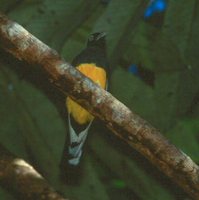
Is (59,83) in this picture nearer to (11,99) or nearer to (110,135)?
(11,99)

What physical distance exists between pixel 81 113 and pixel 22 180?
0.88 meters

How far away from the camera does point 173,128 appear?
11.4 ft

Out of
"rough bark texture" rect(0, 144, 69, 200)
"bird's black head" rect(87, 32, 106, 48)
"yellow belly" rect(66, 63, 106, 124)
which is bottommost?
"rough bark texture" rect(0, 144, 69, 200)

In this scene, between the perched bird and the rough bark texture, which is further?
the perched bird

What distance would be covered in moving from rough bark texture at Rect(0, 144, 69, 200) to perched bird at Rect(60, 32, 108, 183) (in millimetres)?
305

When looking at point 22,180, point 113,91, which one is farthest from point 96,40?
point 22,180

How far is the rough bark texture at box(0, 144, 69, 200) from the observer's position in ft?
9.29

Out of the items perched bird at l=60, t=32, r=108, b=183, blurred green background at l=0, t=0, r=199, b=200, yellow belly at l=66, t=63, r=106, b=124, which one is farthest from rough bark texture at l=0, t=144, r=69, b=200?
yellow belly at l=66, t=63, r=106, b=124

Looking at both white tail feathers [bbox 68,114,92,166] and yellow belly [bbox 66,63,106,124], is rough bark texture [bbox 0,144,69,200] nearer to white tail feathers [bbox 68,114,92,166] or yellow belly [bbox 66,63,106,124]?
white tail feathers [bbox 68,114,92,166]

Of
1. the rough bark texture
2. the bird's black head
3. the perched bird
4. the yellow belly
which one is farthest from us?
the bird's black head

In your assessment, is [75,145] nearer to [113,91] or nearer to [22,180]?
[113,91]

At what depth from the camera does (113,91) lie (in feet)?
12.0

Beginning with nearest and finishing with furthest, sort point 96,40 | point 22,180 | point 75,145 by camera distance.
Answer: point 22,180
point 75,145
point 96,40

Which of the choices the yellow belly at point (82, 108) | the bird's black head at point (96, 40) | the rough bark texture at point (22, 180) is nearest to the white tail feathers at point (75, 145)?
the yellow belly at point (82, 108)
